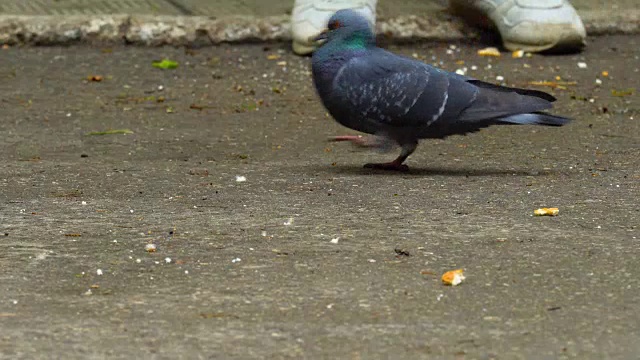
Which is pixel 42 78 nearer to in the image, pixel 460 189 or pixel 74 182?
pixel 74 182

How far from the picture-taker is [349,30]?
13.5 ft

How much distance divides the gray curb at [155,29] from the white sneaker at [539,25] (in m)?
0.43

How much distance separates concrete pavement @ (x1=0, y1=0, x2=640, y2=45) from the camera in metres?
6.47

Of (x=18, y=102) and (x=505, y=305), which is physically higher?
(x=505, y=305)

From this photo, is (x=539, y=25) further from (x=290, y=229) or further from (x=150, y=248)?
(x=150, y=248)

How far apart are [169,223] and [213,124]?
5.86 feet

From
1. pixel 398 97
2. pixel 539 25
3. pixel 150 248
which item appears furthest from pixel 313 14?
pixel 150 248

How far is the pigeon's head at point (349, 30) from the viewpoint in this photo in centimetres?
413

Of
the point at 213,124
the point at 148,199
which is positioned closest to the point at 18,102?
the point at 213,124

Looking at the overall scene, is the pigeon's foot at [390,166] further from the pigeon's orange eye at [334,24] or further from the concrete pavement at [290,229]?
the pigeon's orange eye at [334,24]

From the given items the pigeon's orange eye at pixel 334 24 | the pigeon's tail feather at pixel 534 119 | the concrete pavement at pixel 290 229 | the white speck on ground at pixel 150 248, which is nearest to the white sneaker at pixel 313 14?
the concrete pavement at pixel 290 229

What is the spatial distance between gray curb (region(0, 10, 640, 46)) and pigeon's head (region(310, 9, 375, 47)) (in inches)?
95.5

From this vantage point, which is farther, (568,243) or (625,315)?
(568,243)

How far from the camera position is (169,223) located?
3.40 m
